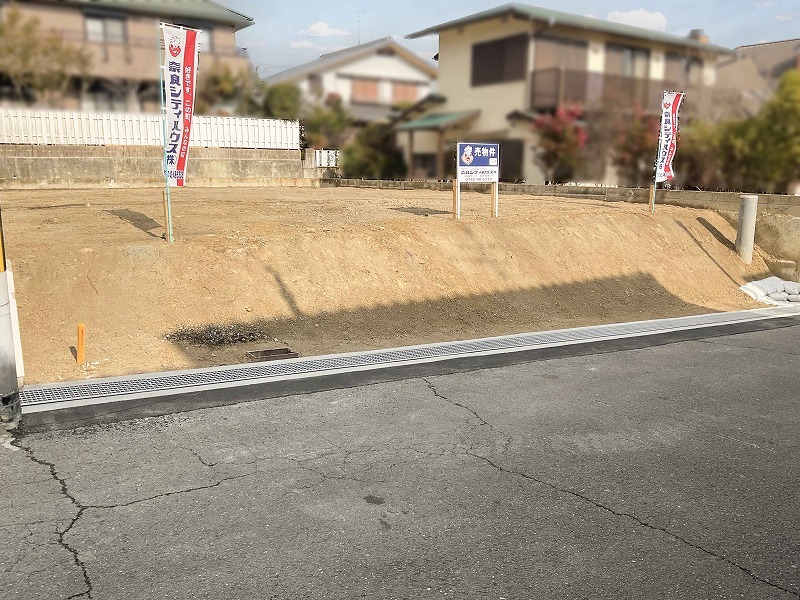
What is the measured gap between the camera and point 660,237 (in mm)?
14289

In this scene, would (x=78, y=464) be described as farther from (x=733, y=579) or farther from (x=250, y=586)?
(x=733, y=579)

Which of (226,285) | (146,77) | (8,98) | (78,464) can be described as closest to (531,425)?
(78,464)

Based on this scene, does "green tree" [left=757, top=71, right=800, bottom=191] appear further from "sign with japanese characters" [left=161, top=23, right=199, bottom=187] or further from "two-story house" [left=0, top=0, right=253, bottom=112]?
"sign with japanese characters" [left=161, top=23, right=199, bottom=187]

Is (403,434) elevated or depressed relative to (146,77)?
depressed

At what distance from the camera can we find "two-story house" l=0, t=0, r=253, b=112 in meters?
13.5

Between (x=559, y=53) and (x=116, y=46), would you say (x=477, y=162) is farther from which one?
(x=116, y=46)

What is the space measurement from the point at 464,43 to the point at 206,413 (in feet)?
38.8

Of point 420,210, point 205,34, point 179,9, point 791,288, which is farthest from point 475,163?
point 179,9

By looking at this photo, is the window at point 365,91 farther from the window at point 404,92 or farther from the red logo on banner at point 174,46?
the red logo on banner at point 174,46

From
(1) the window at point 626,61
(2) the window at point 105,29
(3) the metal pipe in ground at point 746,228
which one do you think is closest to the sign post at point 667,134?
(1) the window at point 626,61

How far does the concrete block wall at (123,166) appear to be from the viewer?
16.0 m

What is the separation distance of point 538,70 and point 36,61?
11.0 meters

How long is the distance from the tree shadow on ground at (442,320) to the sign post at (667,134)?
11.2 ft

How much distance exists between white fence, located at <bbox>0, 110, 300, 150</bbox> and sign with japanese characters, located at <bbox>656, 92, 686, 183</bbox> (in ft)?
37.1
